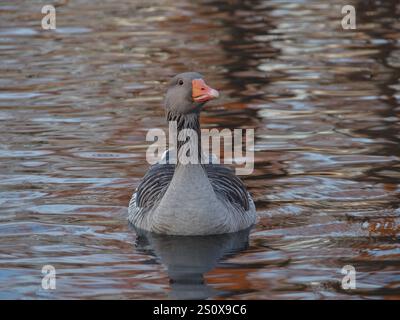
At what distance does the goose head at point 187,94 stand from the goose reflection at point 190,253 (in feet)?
3.92

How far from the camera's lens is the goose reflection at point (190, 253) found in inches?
341

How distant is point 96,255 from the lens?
9.54m

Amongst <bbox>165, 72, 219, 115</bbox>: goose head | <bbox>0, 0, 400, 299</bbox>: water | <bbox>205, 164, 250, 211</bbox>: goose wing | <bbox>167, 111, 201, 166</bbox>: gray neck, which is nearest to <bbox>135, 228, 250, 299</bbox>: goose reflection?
<bbox>0, 0, 400, 299</bbox>: water

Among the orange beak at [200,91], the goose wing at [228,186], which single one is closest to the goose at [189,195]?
the orange beak at [200,91]

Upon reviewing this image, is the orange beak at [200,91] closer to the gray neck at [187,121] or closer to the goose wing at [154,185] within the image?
the gray neck at [187,121]

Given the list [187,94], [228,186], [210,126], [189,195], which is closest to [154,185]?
[228,186]

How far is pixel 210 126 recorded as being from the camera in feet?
47.9

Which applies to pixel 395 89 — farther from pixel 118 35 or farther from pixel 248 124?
pixel 118 35

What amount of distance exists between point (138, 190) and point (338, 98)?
6039 mm

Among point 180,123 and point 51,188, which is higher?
point 180,123

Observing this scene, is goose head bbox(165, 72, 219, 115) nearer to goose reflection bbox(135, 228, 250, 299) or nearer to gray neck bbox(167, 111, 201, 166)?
gray neck bbox(167, 111, 201, 166)

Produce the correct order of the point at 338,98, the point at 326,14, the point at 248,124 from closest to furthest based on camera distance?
the point at 248,124 < the point at 338,98 < the point at 326,14

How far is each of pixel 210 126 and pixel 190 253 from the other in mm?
5101
